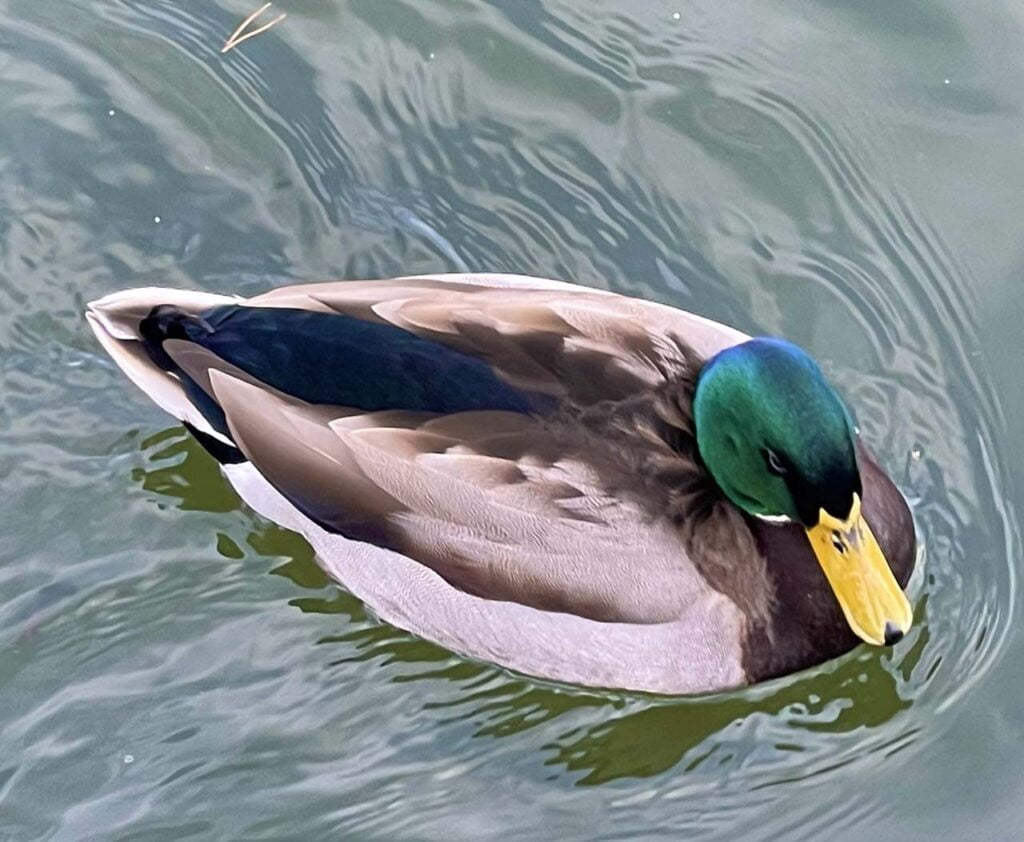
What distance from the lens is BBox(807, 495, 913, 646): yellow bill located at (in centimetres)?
402

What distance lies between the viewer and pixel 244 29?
5547mm

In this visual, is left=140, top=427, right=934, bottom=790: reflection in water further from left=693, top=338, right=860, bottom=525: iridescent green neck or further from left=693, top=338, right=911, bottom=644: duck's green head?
left=693, top=338, right=860, bottom=525: iridescent green neck

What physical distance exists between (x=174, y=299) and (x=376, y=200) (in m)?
1.05

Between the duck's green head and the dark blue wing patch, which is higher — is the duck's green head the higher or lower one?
the higher one

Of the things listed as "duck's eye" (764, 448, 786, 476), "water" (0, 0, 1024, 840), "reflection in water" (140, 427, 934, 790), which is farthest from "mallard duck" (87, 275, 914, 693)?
"water" (0, 0, 1024, 840)

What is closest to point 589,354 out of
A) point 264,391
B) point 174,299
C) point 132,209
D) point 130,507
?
point 264,391

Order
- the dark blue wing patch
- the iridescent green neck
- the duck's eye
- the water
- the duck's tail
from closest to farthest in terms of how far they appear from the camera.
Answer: the iridescent green neck, the duck's eye, the dark blue wing patch, the water, the duck's tail

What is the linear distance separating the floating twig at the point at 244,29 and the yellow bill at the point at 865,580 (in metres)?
2.62

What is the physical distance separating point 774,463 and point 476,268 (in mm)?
1523

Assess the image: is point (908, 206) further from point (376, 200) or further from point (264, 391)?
point (264, 391)

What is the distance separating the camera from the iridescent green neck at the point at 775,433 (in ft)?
12.6

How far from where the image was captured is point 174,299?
4469 mm

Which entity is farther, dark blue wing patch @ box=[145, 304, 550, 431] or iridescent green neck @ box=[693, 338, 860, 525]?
dark blue wing patch @ box=[145, 304, 550, 431]

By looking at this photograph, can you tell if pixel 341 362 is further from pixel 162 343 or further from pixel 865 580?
pixel 865 580
